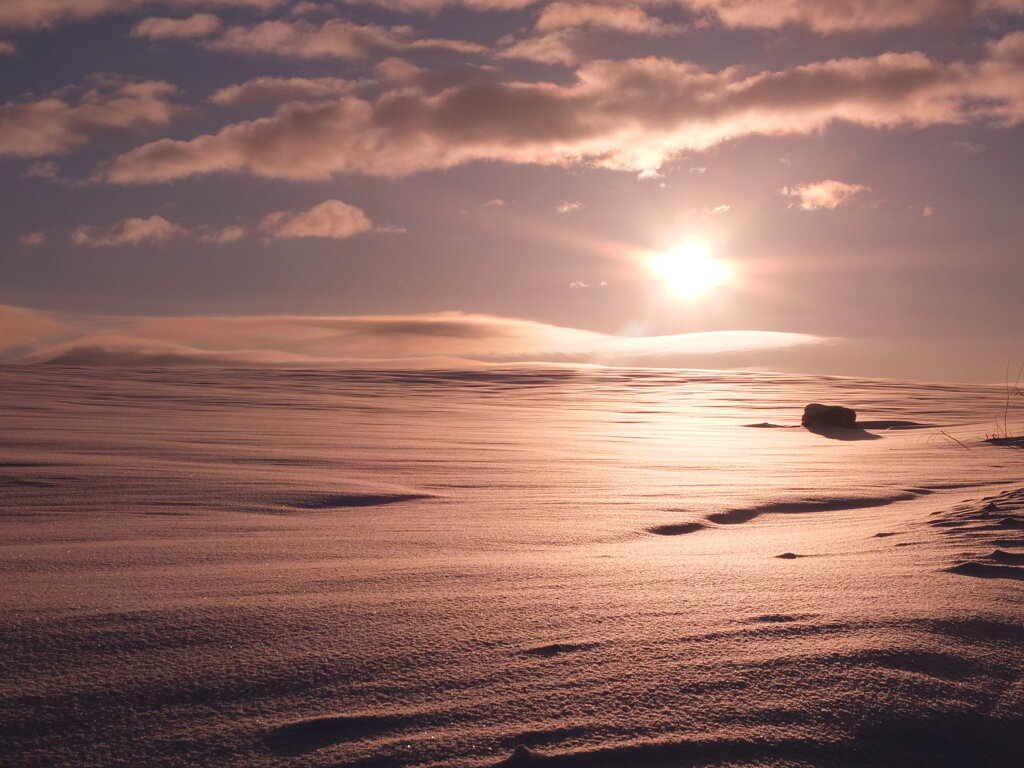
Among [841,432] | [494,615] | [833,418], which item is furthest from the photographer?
[833,418]

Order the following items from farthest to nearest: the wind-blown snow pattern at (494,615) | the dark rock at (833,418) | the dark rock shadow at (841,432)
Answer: the dark rock at (833,418) → the dark rock shadow at (841,432) → the wind-blown snow pattern at (494,615)

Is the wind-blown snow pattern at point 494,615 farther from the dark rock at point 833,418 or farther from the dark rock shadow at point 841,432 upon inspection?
the dark rock at point 833,418

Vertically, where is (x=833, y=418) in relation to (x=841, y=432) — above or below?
above

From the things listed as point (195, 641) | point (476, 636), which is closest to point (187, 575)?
point (195, 641)

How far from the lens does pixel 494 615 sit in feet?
4.86

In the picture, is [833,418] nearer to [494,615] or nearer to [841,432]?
[841,432]

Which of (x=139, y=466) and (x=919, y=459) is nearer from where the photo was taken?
(x=139, y=466)

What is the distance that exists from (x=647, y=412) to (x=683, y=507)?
7.27 m

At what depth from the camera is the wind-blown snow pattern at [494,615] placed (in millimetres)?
1040

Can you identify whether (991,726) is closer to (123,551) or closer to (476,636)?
(476,636)

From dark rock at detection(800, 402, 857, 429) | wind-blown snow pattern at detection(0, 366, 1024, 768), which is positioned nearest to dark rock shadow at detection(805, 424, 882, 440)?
dark rock at detection(800, 402, 857, 429)

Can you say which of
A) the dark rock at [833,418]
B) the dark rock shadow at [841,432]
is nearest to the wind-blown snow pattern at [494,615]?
the dark rock shadow at [841,432]

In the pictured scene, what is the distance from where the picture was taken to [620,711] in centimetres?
110

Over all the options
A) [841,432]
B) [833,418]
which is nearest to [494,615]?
[841,432]
